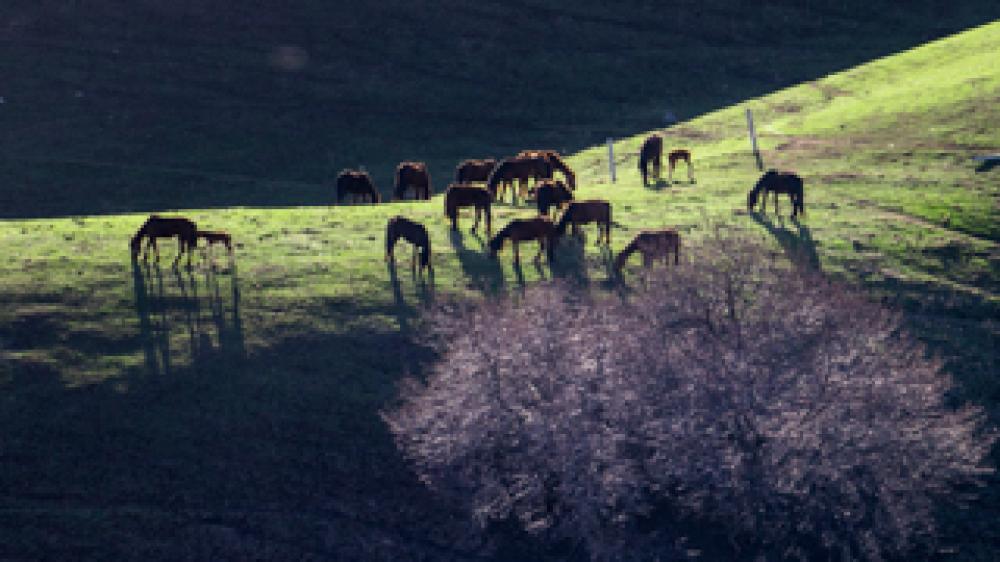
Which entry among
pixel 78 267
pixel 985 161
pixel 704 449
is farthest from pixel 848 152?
pixel 78 267

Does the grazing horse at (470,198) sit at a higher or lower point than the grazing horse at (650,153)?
lower

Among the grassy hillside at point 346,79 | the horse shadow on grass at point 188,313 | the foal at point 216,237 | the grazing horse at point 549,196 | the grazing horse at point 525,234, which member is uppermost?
the grassy hillside at point 346,79


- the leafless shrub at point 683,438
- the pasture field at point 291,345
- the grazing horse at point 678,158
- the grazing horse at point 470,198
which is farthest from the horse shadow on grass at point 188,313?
the grazing horse at point 678,158

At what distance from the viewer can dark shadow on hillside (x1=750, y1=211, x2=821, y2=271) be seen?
128 ft

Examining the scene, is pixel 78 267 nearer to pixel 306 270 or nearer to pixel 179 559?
A: pixel 306 270

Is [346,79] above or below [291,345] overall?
above

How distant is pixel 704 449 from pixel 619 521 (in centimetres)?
333

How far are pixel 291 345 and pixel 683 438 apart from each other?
1293cm

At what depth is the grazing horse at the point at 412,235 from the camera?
122 ft

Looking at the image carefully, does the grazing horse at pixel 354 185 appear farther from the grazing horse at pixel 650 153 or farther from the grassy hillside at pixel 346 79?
the grazing horse at pixel 650 153

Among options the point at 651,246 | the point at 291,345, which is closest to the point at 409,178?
the point at 651,246

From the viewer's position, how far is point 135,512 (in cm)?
2858

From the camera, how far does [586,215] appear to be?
3956 cm

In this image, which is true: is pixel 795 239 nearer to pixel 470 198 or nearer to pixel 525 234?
pixel 525 234
